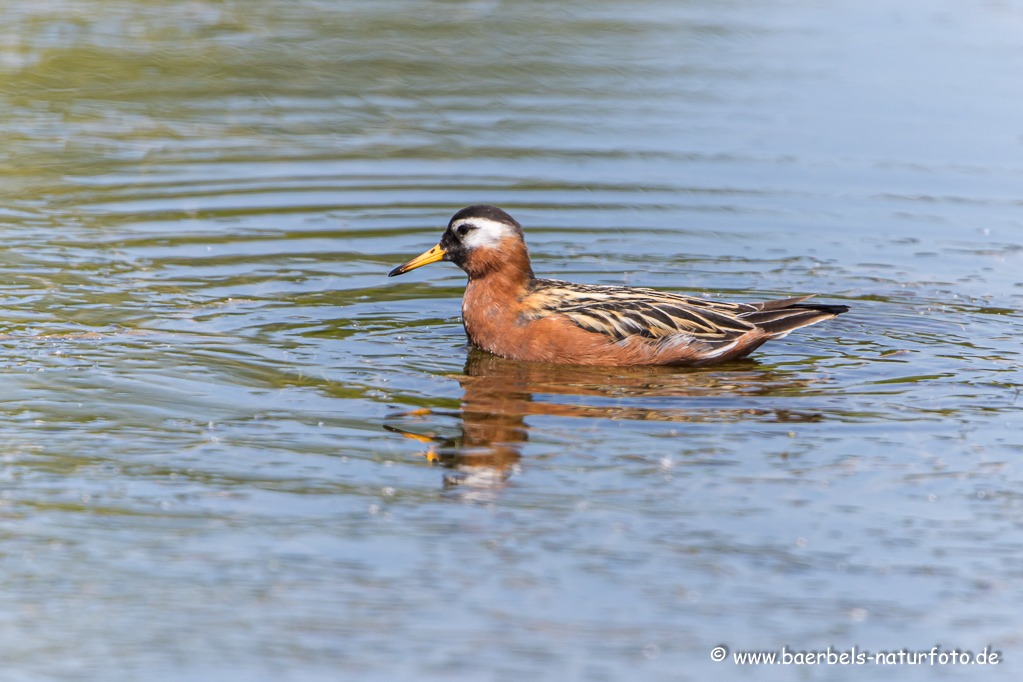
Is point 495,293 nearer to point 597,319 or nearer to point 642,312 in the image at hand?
point 597,319

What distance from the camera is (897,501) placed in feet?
25.7

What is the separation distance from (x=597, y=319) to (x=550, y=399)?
1.28 metres

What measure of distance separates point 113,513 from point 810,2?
20.6 metres

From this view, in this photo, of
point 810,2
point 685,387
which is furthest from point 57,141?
point 810,2

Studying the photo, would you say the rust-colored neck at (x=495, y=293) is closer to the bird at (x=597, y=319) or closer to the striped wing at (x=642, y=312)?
the bird at (x=597, y=319)

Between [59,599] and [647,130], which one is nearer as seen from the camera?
[59,599]

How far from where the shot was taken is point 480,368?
1063 centimetres

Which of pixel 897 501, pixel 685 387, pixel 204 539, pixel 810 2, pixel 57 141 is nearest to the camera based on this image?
pixel 204 539

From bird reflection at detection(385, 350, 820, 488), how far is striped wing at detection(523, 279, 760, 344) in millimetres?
335

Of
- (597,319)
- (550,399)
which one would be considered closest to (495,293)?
(597,319)

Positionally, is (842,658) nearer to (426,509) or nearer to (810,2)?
(426,509)

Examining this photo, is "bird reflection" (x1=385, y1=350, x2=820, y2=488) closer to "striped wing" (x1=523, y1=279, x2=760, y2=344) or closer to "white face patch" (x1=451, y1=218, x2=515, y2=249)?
"striped wing" (x1=523, y1=279, x2=760, y2=344)

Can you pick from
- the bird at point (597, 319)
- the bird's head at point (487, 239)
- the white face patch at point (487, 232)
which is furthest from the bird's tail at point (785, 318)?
the white face patch at point (487, 232)

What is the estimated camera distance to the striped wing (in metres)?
10.7
